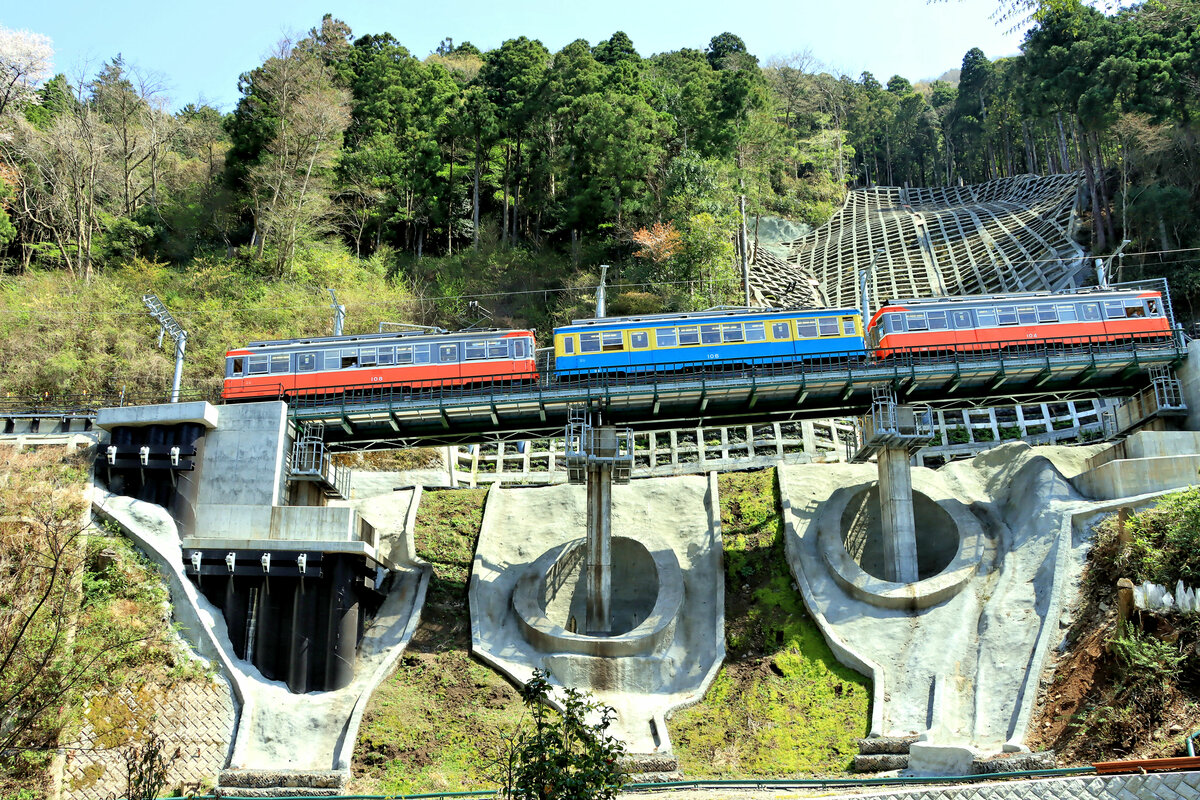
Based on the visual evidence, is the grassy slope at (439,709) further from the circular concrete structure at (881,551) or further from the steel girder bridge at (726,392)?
the circular concrete structure at (881,551)

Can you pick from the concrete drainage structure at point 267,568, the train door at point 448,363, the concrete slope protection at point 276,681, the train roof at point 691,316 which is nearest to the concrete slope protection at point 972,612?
the train roof at point 691,316

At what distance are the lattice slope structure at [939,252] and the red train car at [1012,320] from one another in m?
16.0

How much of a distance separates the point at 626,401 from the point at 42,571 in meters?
18.3

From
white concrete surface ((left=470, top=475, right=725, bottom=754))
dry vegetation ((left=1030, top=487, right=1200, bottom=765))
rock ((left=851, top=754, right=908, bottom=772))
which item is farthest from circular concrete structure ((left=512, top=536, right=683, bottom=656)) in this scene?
dry vegetation ((left=1030, top=487, right=1200, bottom=765))

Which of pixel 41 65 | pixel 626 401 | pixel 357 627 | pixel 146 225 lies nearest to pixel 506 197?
pixel 146 225

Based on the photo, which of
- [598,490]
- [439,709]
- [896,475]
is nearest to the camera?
[439,709]

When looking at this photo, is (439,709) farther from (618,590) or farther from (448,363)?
(448,363)

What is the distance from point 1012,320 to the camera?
36.3 m

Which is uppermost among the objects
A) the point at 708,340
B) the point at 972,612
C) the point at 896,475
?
the point at 708,340

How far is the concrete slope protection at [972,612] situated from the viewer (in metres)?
23.9

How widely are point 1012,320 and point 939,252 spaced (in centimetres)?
3149

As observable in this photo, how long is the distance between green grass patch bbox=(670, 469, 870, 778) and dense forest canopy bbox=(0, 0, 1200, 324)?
18.9 meters

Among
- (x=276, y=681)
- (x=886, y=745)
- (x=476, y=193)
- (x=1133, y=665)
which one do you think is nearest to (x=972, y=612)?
(x=886, y=745)

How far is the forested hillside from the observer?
50031 millimetres
